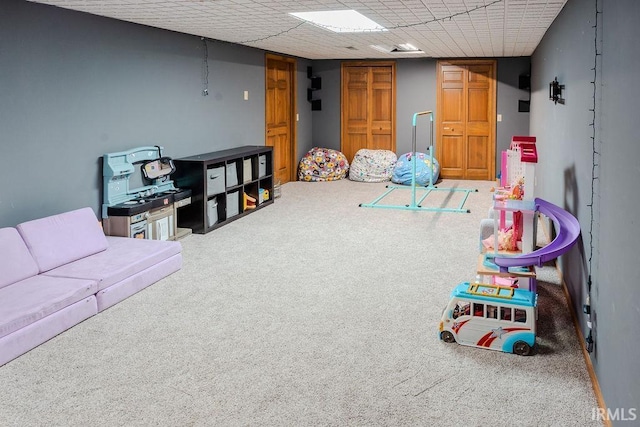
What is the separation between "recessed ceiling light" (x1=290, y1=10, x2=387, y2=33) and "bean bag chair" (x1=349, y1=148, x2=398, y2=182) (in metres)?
4.03

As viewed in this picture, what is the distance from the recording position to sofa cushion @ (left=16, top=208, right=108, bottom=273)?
4.26 meters

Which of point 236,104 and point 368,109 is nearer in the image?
point 236,104

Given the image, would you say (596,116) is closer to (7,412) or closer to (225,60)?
(7,412)

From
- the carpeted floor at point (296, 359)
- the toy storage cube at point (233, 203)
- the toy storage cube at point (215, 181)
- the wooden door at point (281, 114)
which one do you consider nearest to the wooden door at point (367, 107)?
the wooden door at point (281, 114)

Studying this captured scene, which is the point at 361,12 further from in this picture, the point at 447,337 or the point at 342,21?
the point at 447,337

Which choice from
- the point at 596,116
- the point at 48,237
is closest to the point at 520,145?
the point at 596,116

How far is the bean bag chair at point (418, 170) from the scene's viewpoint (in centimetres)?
992

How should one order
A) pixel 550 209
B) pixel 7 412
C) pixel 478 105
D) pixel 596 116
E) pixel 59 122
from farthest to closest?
pixel 478 105, pixel 59 122, pixel 550 209, pixel 596 116, pixel 7 412

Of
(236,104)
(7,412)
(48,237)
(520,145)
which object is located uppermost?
(236,104)

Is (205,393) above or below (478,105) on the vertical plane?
below

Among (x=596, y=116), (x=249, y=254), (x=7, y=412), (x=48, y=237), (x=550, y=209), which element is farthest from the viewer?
(x=249, y=254)

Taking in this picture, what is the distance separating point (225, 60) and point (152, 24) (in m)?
1.88

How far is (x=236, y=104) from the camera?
8289 millimetres

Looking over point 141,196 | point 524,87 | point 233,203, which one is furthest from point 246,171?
point 524,87
